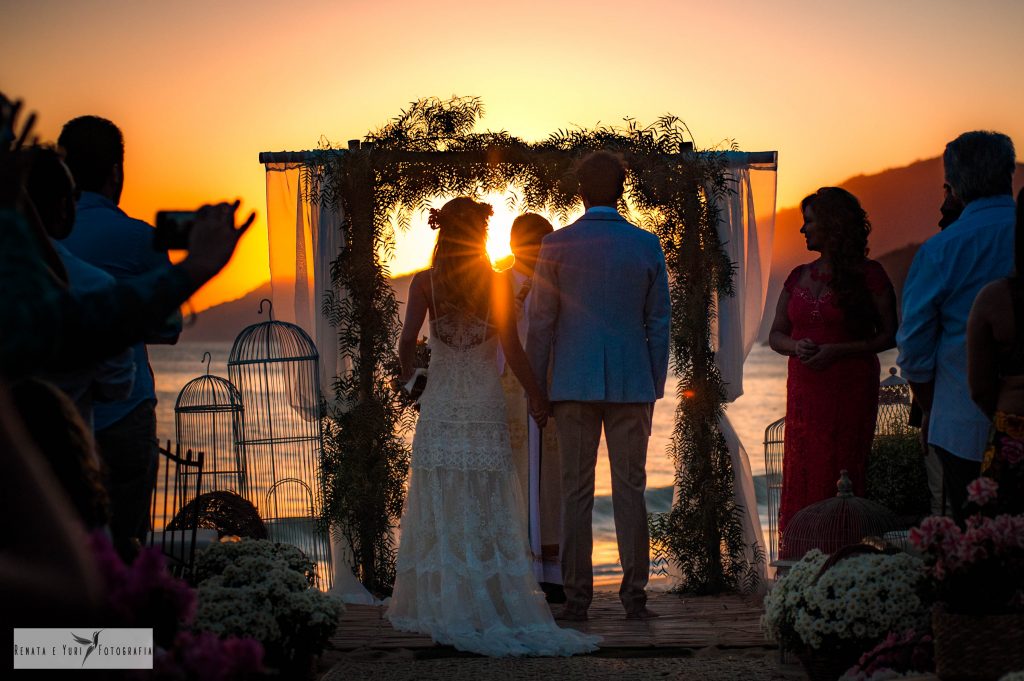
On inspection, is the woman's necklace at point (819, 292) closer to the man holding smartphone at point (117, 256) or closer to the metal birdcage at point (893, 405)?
the metal birdcage at point (893, 405)

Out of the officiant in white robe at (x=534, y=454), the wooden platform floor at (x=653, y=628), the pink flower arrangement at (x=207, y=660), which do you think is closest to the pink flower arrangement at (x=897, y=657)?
the wooden platform floor at (x=653, y=628)

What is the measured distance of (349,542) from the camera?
8164 millimetres

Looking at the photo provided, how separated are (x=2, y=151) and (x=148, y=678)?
78 centimetres

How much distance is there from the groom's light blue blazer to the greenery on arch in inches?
65.9

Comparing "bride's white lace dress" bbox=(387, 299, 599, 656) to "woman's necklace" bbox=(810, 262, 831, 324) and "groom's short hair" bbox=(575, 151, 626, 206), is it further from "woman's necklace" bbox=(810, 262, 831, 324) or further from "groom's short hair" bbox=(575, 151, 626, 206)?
"woman's necklace" bbox=(810, 262, 831, 324)

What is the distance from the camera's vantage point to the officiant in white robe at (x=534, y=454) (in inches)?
306

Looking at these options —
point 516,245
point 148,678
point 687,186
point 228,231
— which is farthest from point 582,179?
point 148,678

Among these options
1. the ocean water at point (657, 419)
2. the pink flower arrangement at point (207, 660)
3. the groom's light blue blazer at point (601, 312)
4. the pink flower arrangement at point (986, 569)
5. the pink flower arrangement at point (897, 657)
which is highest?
the groom's light blue blazer at point (601, 312)

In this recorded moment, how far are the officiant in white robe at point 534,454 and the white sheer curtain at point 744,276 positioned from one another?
130 cm

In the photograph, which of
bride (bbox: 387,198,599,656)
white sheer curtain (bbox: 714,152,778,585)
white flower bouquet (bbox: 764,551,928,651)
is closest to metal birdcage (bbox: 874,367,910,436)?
white sheer curtain (bbox: 714,152,778,585)

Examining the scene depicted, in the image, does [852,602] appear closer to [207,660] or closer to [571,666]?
[571,666]

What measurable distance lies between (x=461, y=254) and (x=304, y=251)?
2365 millimetres

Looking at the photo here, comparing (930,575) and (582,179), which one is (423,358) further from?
(930,575)

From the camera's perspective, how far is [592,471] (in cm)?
667
